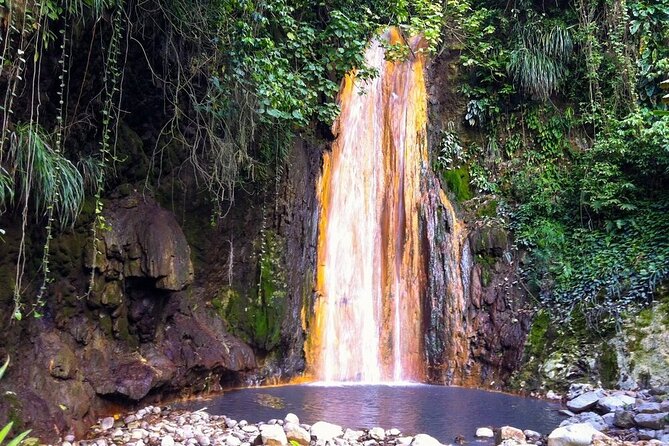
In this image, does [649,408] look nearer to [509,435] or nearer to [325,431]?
[509,435]

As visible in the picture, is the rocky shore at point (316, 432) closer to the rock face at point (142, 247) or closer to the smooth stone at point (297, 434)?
the smooth stone at point (297, 434)

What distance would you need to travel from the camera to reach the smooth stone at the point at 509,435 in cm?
556

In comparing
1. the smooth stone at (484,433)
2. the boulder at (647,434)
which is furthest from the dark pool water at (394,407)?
the boulder at (647,434)

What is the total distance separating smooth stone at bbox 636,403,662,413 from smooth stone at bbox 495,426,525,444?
5.34 feet

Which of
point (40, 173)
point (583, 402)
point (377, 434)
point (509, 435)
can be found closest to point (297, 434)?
point (377, 434)

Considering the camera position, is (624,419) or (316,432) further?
(624,419)

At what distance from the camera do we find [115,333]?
21.5ft

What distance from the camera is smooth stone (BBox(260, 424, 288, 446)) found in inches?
207

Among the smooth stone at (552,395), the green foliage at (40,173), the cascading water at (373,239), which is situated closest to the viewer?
the green foliage at (40,173)

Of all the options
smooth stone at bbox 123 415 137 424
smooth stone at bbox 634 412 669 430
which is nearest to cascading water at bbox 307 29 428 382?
smooth stone at bbox 123 415 137 424

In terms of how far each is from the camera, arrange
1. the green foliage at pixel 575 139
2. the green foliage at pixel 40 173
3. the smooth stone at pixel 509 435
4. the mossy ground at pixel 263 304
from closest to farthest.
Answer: the green foliage at pixel 40 173
the smooth stone at pixel 509 435
the mossy ground at pixel 263 304
the green foliage at pixel 575 139

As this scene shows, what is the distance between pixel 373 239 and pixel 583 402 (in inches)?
181

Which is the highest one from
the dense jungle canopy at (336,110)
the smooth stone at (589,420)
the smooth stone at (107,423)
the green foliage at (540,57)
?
the green foliage at (540,57)

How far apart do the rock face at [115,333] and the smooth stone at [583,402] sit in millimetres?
4640
